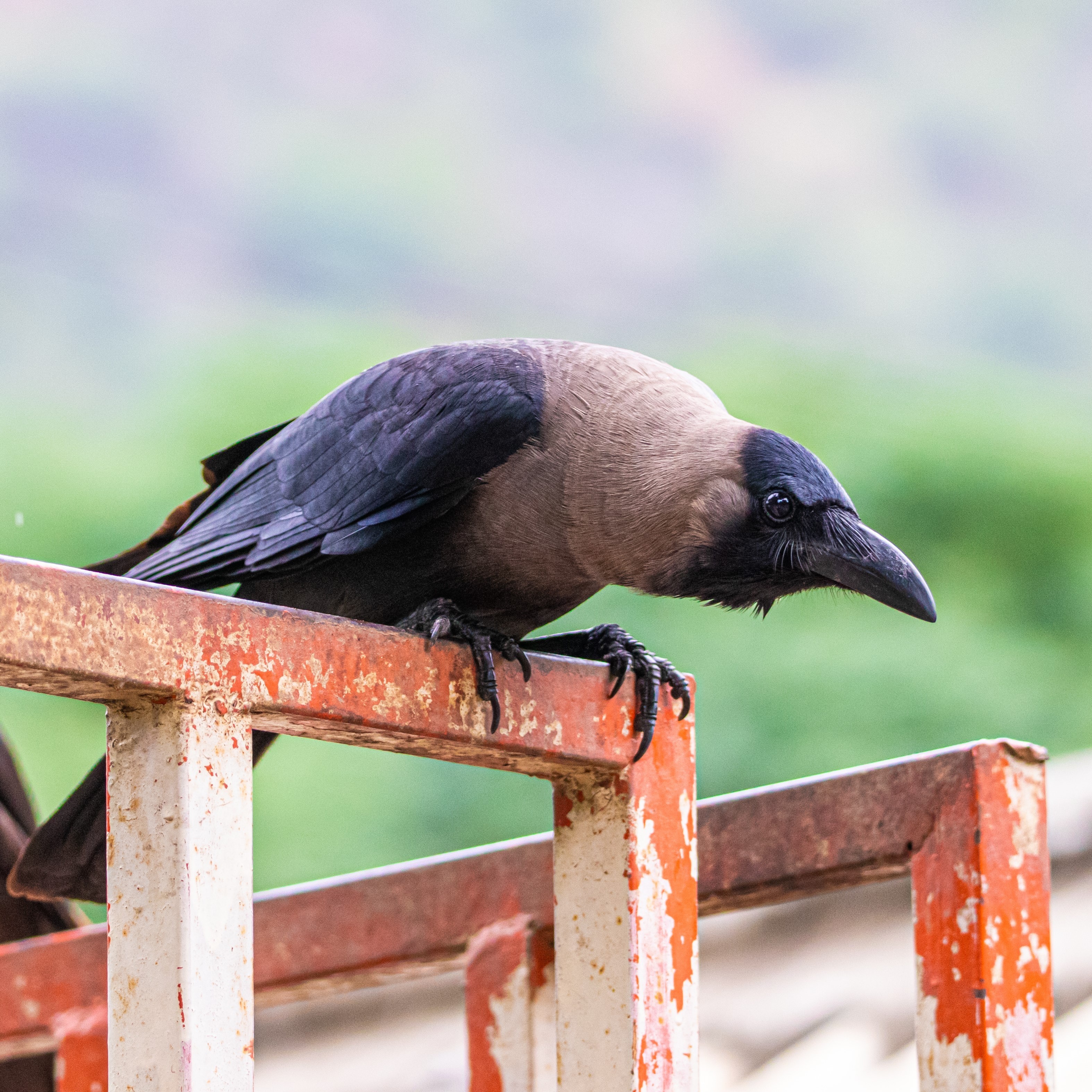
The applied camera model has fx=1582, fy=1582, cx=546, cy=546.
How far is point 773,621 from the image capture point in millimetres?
9891

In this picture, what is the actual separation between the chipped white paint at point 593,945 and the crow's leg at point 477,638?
0.18 metres

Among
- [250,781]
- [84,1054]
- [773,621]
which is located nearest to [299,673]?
[250,781]

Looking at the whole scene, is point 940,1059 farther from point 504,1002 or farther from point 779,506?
point 779,506

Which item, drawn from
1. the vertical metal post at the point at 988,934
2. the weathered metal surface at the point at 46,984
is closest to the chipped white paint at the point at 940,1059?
the vertical metal post at the point at 988,934

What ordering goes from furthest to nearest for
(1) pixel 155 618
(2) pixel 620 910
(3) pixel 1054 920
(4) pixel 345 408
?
(3) pixel 1054 920
(4) pixel 345 408
(2) pixel 620 910
(1) pixel 155 618

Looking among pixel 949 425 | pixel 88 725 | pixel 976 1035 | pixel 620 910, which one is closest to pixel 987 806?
pixel 976 1035

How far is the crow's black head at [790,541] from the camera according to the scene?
2.30 metres

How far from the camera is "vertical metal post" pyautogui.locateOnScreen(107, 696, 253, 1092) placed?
139 centimetres

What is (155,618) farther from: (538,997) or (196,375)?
(196,375)

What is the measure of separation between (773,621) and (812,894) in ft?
25.4

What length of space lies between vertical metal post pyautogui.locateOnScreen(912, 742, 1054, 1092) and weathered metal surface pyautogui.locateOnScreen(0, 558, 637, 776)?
1.54 feet

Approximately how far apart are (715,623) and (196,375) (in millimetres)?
4165

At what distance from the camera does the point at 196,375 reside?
11406mm

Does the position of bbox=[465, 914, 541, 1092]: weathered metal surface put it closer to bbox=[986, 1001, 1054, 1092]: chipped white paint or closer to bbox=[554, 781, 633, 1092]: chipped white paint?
bbox=[554, 781, 633, 1092]: chipped white paint
